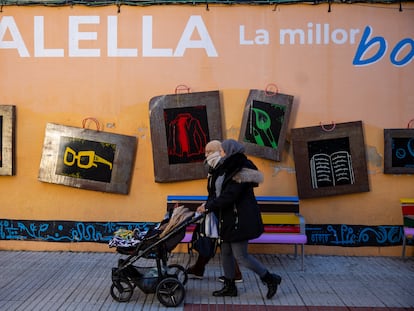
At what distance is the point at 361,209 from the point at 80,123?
437cm

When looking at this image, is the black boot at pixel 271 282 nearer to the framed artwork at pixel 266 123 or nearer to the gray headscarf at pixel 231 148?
the gray headscarf at pixel 231 148

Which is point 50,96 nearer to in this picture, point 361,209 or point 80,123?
point 80,123

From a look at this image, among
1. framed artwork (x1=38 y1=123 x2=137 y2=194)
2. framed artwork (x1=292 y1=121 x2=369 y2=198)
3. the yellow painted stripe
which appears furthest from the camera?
framed artwork (x1=38 y1=123 x2=137 y2=194)

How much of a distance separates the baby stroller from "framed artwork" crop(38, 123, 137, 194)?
2.19 meters

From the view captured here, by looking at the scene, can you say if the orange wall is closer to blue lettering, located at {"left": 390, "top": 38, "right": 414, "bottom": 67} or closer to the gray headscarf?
blue lettering, located at {"left": 390, "top": 38, "right": 414, "bottom": 67}

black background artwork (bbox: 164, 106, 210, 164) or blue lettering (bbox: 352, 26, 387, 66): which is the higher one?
blue lettering (bbox: 352, 26, 387, 66)

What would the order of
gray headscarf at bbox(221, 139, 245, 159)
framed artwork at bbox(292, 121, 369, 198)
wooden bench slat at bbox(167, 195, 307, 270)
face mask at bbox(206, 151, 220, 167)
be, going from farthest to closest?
framed artwork at bbox(292, 121, 369, 198) → wooden bench slat at bbox(167, 195, 307, 270) → face mask at bbox(206, 151, 220, 167) → gray headscarf at bbox(221, 139, 245, 159)

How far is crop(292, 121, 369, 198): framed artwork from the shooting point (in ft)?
25.4

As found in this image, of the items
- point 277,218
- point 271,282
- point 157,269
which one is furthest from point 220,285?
point 277,218

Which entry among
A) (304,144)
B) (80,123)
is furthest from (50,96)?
(304,144)

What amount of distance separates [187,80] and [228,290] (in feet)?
10.8

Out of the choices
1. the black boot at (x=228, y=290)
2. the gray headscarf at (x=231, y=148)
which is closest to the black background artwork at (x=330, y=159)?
the gray headscarf at (x=231, y=148)

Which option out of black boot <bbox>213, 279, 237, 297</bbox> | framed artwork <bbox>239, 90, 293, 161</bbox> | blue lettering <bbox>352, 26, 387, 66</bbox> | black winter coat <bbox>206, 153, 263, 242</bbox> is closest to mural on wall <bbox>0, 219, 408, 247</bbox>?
framed artwork <bbox>239, 90, 293, 161</bbox>

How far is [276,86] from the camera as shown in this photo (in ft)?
25.8
